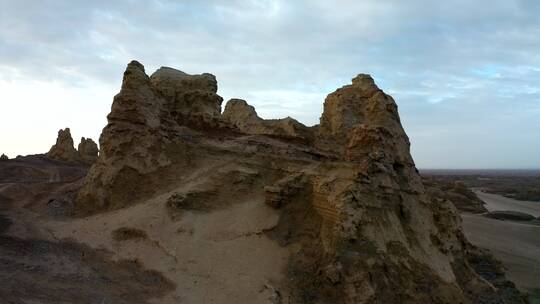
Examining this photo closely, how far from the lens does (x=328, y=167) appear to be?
14.7 metres

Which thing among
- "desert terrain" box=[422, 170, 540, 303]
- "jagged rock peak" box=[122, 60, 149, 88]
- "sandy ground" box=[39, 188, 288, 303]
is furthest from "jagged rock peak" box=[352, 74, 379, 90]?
"desert terrain" box=[422, 170, 540, 303]

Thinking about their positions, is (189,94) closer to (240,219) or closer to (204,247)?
(240,219)

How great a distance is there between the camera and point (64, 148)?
4459 centimetres

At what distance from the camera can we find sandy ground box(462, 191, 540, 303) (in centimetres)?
1995

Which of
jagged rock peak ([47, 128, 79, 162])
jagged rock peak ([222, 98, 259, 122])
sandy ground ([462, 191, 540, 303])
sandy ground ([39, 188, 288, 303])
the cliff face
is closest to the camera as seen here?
sandy ground ([39, 188, 288, 303])

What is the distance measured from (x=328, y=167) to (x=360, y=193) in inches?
69.0

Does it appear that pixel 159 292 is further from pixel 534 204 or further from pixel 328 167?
pixel 534 204

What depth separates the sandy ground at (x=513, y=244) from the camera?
786 inches

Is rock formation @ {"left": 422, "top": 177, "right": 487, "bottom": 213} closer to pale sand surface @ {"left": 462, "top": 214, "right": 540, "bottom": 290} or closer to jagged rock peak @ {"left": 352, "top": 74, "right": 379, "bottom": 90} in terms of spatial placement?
pale sand surface @ {"left": 462, "top": 214, "right": 540, "bottom": 290}

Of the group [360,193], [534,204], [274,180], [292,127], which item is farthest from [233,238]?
[534,204]

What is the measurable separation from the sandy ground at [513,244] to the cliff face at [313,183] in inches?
192

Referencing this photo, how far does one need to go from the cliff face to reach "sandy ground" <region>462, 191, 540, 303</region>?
4887 mm

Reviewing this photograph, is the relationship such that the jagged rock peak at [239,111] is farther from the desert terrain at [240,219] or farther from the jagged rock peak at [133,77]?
the jagged rock peak at [133,77]

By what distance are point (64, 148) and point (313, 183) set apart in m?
35.9
